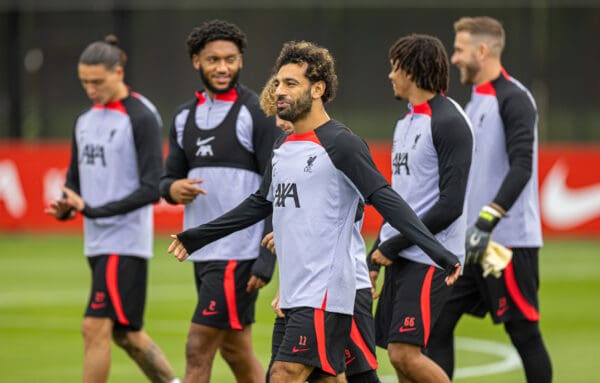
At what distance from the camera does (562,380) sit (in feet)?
35.0

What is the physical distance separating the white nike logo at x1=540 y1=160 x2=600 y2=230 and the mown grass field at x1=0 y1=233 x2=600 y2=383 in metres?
0.41

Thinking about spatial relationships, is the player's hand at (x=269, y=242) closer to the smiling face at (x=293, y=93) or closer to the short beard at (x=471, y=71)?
the smiling face at (x=293, y=93)

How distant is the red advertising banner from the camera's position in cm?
2230

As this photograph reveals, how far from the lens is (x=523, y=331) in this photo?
923 cm

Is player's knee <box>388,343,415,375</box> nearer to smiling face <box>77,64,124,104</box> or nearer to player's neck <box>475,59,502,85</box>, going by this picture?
player's neck <box>475,59,502,85</box>

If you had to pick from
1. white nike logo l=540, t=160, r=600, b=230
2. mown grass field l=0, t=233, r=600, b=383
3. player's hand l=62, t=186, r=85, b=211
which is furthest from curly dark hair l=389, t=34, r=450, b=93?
white nike logo l=540, t=160, r=600, b=230

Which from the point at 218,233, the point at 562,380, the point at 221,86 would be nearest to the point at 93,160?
the point at 221,86

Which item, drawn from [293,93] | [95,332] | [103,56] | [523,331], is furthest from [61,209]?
[523,331]

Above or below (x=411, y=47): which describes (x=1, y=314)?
below

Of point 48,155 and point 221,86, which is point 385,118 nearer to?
point 48,155

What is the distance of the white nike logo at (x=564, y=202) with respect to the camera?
73.2ft

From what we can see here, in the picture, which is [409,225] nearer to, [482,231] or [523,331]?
[482,231]

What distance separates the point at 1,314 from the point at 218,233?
26.7 ft

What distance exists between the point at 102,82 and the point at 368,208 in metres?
12.8
